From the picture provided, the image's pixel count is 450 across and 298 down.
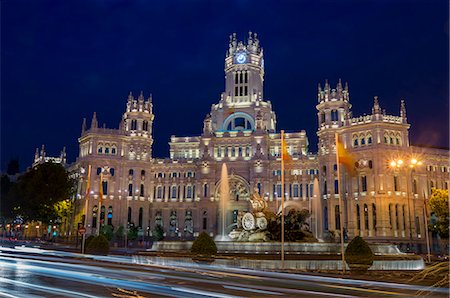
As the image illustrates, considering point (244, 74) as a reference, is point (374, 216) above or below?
below

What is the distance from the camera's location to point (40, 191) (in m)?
79.3

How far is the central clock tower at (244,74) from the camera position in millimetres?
116188

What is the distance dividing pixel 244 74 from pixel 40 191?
62375 mm

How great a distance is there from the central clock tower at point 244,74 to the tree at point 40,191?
5029 cm

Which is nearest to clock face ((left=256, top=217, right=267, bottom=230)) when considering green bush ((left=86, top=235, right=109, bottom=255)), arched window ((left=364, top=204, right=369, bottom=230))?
green bush ((left=86, top=235, right=109, bottom=255))

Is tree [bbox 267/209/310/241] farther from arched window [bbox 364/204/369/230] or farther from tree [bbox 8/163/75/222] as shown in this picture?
tree [bbox 8/163/75/222]

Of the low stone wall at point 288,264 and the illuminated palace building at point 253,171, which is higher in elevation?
the illuminated palace building at point 253,171

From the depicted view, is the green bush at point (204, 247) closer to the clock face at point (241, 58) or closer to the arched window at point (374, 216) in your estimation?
the arched window at point (374, 216)

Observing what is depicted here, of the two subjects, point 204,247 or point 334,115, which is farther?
point 334,115

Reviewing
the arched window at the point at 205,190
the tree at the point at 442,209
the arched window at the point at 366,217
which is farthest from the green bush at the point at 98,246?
the arched window at the point at 205,190

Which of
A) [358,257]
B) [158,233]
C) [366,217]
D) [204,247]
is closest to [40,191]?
[158,233]

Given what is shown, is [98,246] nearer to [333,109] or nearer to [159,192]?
[159,192]

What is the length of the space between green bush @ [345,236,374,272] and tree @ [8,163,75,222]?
208 ft

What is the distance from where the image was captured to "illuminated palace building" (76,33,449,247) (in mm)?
83812
